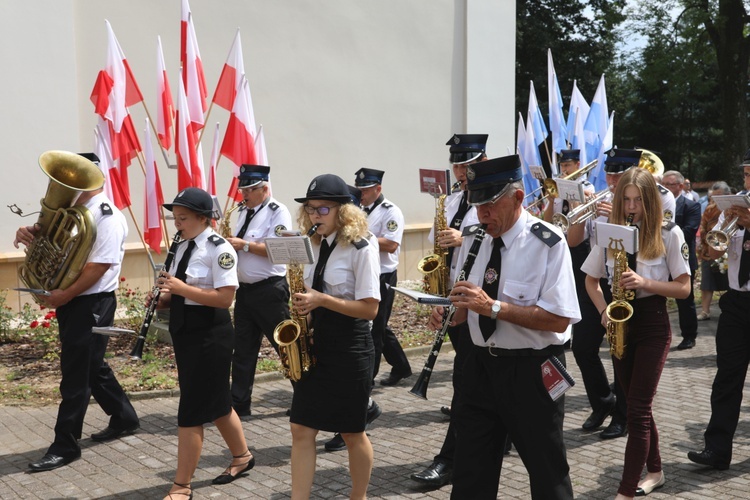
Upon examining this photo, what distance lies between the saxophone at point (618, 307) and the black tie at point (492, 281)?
128 centimetres

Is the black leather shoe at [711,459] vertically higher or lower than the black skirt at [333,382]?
lower

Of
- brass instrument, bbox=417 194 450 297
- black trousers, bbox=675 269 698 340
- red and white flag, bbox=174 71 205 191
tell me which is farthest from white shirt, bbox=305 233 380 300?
black trousers, bbox=675 269 698 340

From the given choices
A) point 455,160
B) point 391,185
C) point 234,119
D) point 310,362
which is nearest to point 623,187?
point 455,160

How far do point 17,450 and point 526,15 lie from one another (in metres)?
28.7

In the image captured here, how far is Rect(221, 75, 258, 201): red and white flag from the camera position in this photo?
408 inches

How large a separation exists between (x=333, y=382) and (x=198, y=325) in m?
1.10

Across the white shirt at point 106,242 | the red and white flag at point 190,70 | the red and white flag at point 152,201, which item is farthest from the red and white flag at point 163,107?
the white shirt at point 106,242

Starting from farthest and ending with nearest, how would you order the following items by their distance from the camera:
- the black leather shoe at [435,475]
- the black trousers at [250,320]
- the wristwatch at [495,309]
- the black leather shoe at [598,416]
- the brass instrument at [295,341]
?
the black trousers at [250,320], the black leather shoe at [598,416], the black leather shoe at [435,475], the brass instrument at [295,341], the wristwatch at [495,309]

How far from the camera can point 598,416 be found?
683 cm

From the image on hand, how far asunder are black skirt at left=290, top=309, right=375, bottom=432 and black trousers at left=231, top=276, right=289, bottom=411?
257 centimetres

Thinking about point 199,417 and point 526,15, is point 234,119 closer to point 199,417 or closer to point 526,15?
point 199,417

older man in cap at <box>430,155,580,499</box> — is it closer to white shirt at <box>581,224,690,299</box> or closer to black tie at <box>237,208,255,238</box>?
white shirt at <box>581,224,690,299</box>

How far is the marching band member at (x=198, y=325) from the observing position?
530cm

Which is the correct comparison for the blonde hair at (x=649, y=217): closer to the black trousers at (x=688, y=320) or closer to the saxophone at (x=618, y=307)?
the saxophone at (x=618, y=307)
